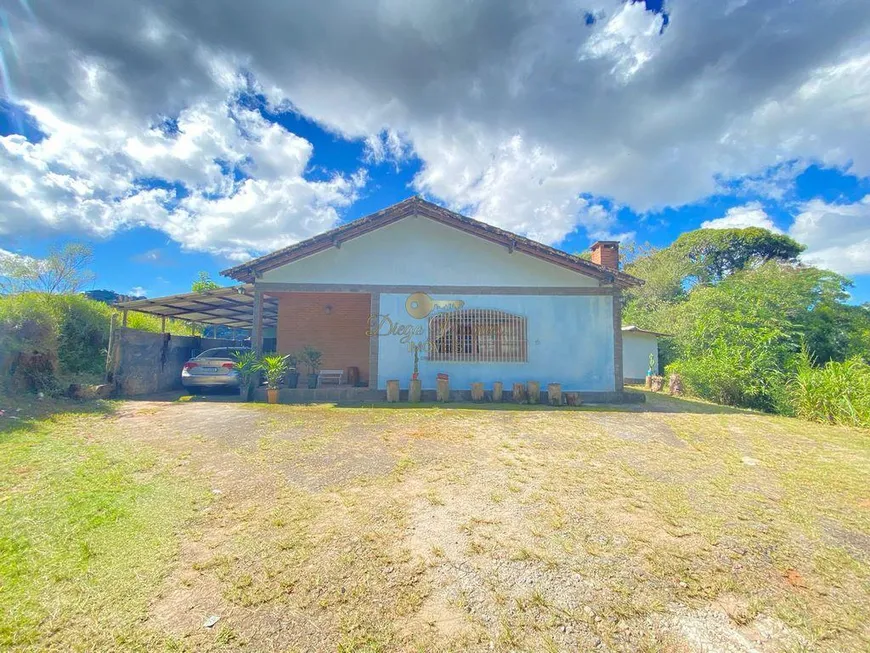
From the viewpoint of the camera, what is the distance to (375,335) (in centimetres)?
984

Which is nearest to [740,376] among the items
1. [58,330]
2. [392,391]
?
[392,391]

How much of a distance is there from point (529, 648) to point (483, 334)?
822cm

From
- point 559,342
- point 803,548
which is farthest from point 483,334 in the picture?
point 803,548

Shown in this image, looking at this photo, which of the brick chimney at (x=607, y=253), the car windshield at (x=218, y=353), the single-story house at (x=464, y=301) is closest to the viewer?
the single-story house at (x=464, y=301)

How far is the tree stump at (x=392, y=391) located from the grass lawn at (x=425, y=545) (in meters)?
3.63

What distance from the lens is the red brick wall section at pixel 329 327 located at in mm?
12648

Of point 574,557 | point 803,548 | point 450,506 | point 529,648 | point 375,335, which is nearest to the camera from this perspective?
point 529,648

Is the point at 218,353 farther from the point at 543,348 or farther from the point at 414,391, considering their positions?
the point at 543,348

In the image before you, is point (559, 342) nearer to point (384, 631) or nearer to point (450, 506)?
point (450, 506)

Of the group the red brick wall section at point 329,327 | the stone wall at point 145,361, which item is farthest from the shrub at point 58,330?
the red brick wall section at point 329,327

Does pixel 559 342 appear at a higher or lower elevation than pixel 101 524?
higher

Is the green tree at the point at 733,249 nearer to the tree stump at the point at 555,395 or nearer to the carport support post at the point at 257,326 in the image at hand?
the tree stump at the point at 555,395

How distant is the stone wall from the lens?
348 inches

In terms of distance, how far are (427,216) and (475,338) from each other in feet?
11.4
